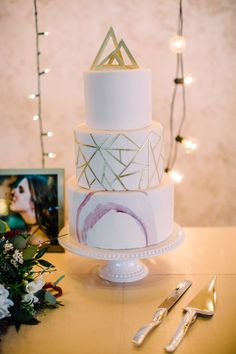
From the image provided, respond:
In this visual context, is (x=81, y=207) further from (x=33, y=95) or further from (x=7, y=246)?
(x=33, y=95)

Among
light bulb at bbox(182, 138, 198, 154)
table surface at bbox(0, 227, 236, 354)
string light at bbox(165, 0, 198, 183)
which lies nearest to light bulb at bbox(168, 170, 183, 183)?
string light at bbox(165, 0, 198, 183)

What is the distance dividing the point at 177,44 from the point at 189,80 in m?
0.16

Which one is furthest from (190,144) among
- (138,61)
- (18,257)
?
(18,257)

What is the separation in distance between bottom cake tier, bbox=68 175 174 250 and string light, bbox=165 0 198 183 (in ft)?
2.55

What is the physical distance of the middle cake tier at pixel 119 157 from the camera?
1.51 meters

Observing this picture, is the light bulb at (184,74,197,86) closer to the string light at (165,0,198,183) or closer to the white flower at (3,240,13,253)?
the string light at (165,0,198,183)

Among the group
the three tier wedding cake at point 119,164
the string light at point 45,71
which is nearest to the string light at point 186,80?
the string light at point 45,71

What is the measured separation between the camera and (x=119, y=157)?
151 centimetres

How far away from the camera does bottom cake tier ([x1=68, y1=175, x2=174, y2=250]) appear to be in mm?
1513

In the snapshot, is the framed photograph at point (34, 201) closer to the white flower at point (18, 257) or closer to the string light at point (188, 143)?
the white flower at point (18, 257)

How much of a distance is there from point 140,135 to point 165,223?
0.29 metres

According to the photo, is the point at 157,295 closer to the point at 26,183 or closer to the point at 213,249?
the point at 213,249

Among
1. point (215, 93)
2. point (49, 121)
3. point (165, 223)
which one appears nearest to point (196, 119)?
point (215, 93)

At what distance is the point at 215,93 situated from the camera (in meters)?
2.31
